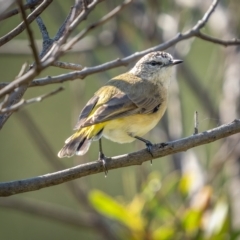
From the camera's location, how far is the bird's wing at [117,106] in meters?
3.81

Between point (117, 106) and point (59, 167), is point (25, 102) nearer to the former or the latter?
point (117, 106)

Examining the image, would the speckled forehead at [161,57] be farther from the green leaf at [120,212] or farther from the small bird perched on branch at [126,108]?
the green leaf at [120,212]

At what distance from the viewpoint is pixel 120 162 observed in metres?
3.17

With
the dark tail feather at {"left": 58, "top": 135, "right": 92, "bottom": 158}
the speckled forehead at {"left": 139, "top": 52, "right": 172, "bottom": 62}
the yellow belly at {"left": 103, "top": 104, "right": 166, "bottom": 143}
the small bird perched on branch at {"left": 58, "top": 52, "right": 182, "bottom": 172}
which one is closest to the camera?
the dark tail feather at {"left": 58, "top": 135, "right": 92, "bottom": 158}

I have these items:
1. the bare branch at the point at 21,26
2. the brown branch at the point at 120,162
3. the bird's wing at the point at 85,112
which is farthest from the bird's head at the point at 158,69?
the bare branch at the point at 21,26

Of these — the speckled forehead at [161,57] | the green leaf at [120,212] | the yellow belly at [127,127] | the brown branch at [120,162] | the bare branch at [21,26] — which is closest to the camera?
the bare branch at [21,26]

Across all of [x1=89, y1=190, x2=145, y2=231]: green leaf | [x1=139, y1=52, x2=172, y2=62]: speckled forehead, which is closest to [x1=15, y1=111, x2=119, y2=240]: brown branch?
[x1=89, y1=190, x2=145, y2=231]: green leaf

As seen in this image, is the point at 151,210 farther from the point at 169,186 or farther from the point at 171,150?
the point at 171,150

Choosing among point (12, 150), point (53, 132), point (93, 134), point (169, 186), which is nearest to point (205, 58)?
point (53, 132)

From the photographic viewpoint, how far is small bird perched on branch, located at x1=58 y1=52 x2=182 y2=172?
376cm

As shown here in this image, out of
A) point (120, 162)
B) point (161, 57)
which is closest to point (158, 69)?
point (161, 57)

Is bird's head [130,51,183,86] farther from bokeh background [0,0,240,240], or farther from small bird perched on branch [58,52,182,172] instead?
bokeh background [0,0,240,240]

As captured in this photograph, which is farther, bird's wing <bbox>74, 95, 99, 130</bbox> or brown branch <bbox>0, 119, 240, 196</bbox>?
bird's wing <bbox>74, 95, 99, 130</bbox>

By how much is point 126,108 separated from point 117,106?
0.12m
